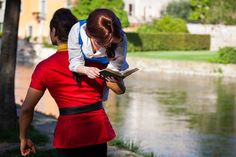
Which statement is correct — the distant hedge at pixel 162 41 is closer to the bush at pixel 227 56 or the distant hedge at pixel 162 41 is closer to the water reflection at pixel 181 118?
the bush at pixel 227 56

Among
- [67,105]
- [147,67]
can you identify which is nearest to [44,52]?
[147,67]

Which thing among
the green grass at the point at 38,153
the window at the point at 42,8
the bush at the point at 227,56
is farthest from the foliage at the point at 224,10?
the green grass at the point at 38,153

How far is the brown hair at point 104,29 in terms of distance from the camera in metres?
3.51

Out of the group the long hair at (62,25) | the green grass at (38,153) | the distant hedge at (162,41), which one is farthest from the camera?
the distant hedge at (162,41)

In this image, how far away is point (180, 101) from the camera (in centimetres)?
1869

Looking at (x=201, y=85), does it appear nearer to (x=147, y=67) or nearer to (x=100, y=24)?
(x=147, y=67)

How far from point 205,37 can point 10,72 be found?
157 ft

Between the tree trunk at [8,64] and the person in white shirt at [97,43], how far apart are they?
5560 mm

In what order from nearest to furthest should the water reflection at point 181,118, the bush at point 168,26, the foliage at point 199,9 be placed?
the water reflection at point 181,118 < the bush at point 168,26 < the foliage at point 199,9

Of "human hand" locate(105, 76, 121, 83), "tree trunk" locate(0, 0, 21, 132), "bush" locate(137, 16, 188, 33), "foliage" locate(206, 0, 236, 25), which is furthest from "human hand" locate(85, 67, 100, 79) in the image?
"bush" locate(137, 16, 188, 33)

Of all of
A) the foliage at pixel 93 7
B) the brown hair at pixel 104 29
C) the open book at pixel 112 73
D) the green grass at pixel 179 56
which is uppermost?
the foliage at pixel 93 7

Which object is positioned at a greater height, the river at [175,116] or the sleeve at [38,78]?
the sleeve at [38,78]

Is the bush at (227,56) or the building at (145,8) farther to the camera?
the building at (145,8)

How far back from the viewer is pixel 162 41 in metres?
49.5
